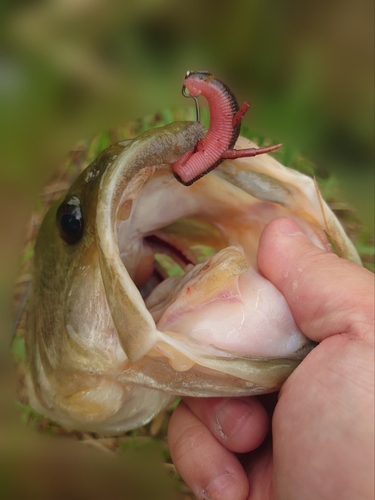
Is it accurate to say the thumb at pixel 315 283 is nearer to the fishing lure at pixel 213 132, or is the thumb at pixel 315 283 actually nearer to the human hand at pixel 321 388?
the human hand at pixel 321 388

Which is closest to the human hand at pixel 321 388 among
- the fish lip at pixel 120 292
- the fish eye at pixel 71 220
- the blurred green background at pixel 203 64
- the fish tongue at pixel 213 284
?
the fish tongue at pixel 213 284

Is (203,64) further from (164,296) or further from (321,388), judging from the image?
(321,388)

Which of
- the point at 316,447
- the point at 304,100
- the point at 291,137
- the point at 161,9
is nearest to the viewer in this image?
the point at 316,447

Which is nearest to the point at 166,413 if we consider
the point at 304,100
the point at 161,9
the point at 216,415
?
the point at 216,415

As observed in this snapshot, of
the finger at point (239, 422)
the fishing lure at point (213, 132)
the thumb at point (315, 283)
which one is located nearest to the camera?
the fishing lure at point (213, 132)

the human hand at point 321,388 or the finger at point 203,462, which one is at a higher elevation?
the human hand at point 321,388

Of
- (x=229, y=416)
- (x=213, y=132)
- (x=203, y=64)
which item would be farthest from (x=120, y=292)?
(x=203, y=64)

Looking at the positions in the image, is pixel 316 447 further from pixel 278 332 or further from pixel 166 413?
pixel 166 413
